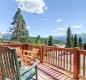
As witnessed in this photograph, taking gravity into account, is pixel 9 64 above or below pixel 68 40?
below

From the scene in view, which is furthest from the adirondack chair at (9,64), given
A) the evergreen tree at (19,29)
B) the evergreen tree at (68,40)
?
the evergreen tree at (68,40)

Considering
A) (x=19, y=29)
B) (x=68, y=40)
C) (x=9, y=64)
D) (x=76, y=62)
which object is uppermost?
(x=19, y=29)

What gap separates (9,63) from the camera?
376 cm

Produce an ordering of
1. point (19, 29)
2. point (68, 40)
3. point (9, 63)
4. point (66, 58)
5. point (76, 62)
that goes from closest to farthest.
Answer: point (9, 63)
point (76, 62)
point (66, 58)
point (19, 29)
point (68, 40)

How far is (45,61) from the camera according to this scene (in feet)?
28.7

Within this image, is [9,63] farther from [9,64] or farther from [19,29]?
[19,29]

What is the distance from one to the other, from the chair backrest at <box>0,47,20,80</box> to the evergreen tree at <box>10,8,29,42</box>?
41.0 metres

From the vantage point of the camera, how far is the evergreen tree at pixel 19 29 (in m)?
44.6

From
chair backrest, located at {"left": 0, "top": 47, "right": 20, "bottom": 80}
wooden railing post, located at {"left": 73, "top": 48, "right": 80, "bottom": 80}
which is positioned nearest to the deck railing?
wooden railing post, located at {"left": 73, "top": 48, "right": 80, "bottom": 80}

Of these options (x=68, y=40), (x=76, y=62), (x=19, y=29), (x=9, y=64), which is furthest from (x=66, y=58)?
(x=68, y=40)

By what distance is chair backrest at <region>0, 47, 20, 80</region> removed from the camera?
11.8 ft

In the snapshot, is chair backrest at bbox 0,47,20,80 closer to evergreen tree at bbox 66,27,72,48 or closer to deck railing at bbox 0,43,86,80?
deck railing at bbox 0,43,86,80

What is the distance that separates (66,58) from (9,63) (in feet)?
11.2

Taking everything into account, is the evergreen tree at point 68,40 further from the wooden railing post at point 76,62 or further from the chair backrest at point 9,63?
the chair backrest at point 9,63
